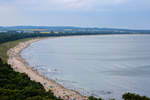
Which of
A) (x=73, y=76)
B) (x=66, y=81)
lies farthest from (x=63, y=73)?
(x=66, y=81)

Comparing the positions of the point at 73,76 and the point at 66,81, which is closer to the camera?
the point at 66,81

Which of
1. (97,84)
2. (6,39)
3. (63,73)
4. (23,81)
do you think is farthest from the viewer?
(6,39)

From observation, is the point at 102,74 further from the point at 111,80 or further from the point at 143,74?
the point at 143,74

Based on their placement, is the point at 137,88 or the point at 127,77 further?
the point at 127,77

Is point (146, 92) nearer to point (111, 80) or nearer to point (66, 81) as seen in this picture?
point (111, 80)

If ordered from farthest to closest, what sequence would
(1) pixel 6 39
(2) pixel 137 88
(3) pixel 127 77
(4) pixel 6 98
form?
(1) pixel 6 39 < (3) pixel 127 77 < (2) pixel 137 88 < (4) pixel 6 98

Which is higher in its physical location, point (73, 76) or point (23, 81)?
point (23, 81)

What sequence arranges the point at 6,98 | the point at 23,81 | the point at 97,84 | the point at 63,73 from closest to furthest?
the point at 6,98, the point at 23,81, the point at 97,84, the point at 63,73

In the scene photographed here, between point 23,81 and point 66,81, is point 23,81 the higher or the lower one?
the higher one

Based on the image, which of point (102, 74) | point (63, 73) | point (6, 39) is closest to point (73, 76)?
point (63, 73)
